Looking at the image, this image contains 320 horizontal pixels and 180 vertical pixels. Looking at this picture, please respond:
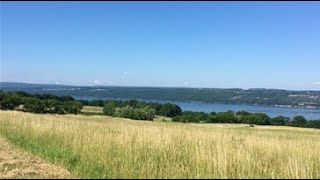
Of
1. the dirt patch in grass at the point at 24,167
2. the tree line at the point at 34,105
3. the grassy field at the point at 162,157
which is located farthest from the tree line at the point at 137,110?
the dirt patch in grass at the point at 24,167

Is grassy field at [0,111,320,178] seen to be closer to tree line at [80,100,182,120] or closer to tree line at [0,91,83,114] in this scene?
tree line at [0,91,83,114]

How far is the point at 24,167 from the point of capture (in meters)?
9.91

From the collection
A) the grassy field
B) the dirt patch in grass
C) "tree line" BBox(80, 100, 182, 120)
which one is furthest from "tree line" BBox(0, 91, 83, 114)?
the dirt patch in grass

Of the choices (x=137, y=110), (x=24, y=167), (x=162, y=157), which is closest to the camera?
(x=24, y=167)

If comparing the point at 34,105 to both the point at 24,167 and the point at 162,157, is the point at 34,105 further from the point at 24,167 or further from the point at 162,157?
the point at 162,157

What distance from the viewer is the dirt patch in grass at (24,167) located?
28.5ft

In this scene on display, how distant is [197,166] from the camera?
29.2ft

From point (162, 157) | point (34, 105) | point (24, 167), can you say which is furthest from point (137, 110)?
point (24, 167)

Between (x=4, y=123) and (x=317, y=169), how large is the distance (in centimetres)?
1555

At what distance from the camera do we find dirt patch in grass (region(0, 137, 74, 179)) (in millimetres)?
8672

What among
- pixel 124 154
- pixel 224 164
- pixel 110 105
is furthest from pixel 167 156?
pixel 110 105

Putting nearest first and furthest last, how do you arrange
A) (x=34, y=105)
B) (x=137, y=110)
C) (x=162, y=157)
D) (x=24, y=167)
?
(x=24, y=167)
(x=162, y=157)
(x=34, y=105)
(x=137, y=110)

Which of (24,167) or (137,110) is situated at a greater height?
(24,167)

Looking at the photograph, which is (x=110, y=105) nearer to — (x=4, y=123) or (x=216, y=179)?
(x=4, y=123)
